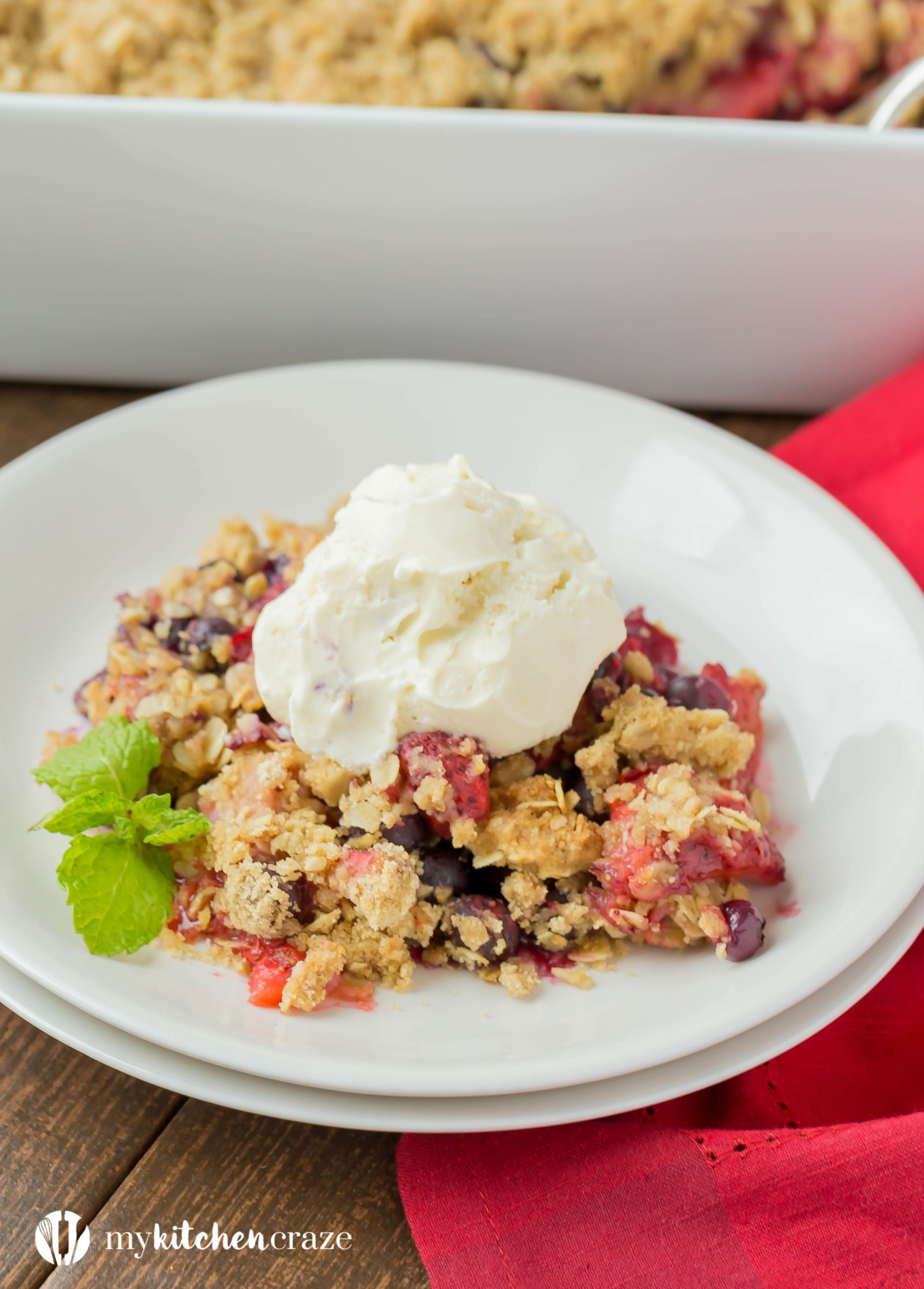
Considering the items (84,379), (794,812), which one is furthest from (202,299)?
(794,812)

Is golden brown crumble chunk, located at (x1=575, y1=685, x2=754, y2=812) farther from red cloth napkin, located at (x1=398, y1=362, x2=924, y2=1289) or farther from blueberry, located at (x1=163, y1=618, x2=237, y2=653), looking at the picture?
blueberry, located at (x1=163, y1=618, x2=237, y2=653)

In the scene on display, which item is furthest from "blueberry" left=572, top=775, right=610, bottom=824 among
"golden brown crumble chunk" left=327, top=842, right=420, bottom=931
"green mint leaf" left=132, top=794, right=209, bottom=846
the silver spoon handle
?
the silver spoon handle

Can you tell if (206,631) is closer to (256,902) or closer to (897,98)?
(256,902)

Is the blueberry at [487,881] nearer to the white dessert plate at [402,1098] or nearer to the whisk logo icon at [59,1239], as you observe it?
the white dessert plate at [402,1098]

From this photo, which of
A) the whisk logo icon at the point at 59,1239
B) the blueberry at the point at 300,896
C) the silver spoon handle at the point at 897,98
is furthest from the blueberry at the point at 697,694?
the silver spoon handle at the point at 897,98

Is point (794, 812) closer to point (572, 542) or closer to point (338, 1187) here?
point (572, 542)
